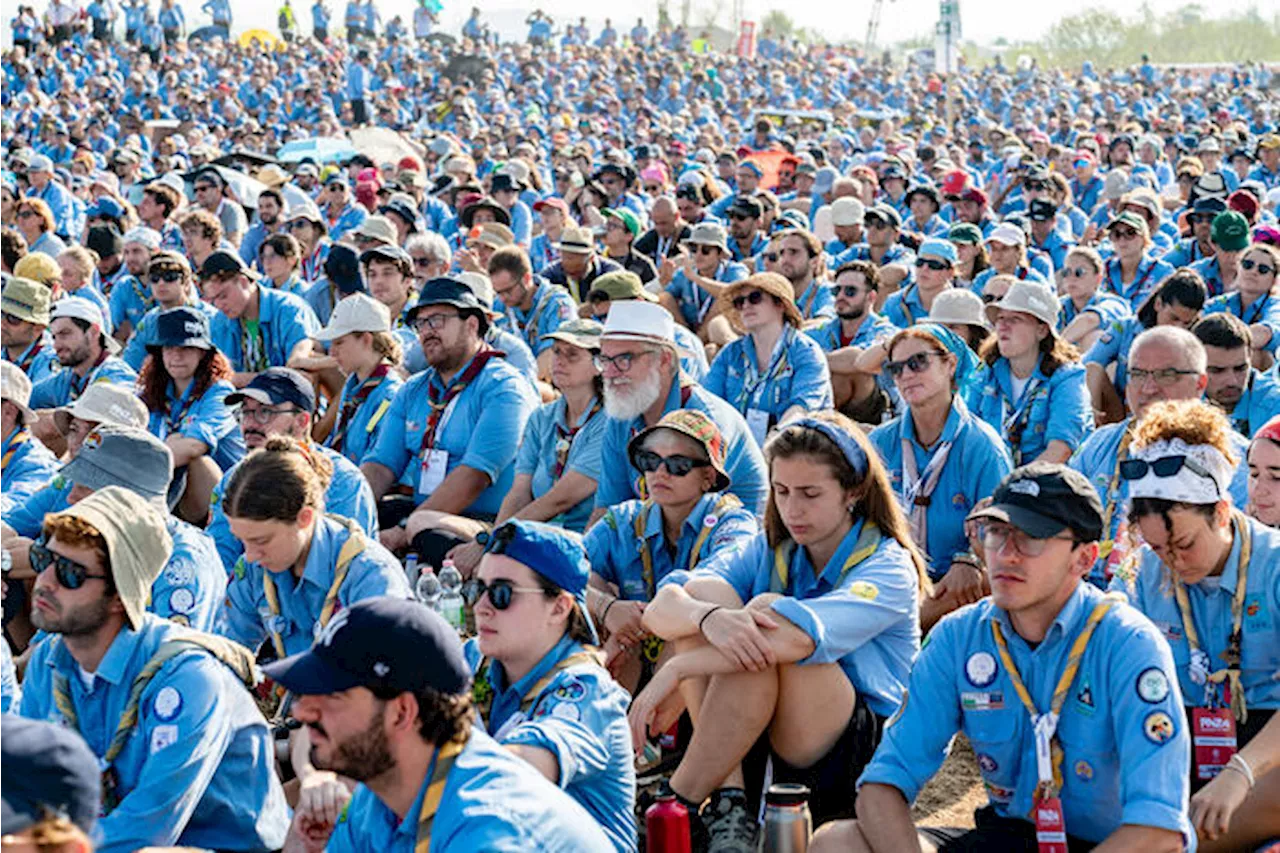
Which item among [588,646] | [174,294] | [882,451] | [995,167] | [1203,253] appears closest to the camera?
[588,646]

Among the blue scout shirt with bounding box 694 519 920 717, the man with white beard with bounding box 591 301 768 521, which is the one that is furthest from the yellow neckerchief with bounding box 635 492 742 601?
the man with white beard with bounding box 591 301 768 521

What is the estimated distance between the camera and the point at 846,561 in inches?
198

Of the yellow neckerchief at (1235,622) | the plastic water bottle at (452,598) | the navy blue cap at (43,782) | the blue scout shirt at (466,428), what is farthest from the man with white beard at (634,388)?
the navy blue cap at (43,782)

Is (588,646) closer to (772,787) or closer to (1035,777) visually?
(772,787)

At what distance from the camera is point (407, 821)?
3.10m

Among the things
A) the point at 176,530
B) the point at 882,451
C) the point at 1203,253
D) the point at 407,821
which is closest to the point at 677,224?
the point at 1203,253

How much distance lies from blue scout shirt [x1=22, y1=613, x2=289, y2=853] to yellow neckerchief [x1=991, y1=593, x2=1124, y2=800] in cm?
194

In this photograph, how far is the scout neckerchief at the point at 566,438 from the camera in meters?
7.48

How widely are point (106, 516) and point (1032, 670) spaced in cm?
245

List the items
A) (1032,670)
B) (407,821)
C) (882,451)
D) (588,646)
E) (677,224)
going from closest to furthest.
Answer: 1. (407,821)
2. (1032,670)
3. (588,646)
4. (882,451)
5. (677,224)

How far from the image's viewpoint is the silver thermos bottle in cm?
441

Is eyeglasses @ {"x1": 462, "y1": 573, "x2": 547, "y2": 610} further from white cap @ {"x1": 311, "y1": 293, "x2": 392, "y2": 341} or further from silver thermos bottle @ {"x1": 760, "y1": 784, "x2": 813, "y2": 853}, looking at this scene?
white cap @ {"x1": 311, "y1": 293, "x2": 392, "y2": 341}

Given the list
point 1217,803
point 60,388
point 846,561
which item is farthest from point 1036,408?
point 60,388

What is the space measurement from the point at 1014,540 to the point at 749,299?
187 inches
